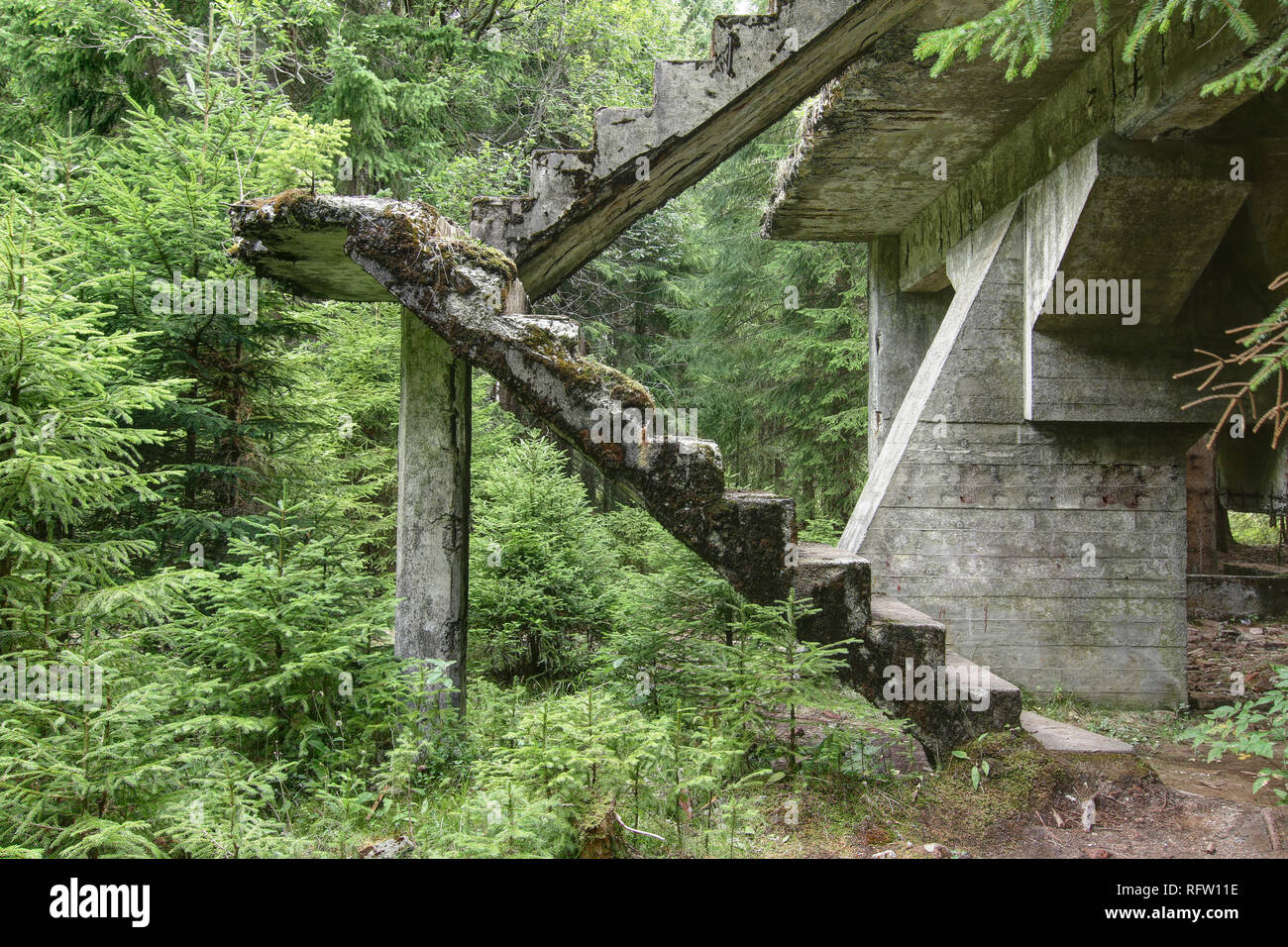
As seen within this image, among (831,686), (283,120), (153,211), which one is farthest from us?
(283,120)

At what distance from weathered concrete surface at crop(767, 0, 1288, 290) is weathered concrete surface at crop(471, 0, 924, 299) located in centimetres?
60

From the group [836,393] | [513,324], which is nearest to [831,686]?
[513,324]

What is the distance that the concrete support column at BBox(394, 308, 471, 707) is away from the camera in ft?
18.8

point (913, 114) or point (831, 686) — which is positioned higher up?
point (913, 114)

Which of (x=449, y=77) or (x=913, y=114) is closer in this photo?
(x=913, y=114)

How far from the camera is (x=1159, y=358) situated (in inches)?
297

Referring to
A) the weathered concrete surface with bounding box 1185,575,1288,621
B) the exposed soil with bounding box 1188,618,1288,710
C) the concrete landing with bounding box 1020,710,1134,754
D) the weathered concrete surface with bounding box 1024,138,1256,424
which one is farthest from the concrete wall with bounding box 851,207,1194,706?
the weathered concrete surface with bounding box 1185,575,1288,621

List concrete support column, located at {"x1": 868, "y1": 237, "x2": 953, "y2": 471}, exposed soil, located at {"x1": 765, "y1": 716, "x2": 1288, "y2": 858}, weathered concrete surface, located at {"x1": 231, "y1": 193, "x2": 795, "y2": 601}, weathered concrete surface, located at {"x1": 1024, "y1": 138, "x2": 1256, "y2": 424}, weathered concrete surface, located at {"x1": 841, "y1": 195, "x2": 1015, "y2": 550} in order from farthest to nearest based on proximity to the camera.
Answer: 1. concrete support column, located at {"x1": 868, "y1": 237, "x2": 953, "y2": 471}
2. weathered concrete surface, located at {"x1": 841, "y1": 195, "x2": 1015, "y2": 550}
3. weathered concrete surface, located at {"x1": 1024, "y1": 138, "x2": 1256, "y2": 424}
4. weathered concrete surface, located at {"x1": 231, "y1": 193, "x2": 795, "y2": 601}
5. exposed soil, located at {"x1": 765, "y1": 716, "x2": 1288, "y2": 858}

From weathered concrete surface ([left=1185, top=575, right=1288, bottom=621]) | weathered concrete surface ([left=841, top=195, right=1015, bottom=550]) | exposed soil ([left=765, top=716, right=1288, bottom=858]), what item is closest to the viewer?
exposed soil ([left=765, top=716, right=1288, bottom=858])

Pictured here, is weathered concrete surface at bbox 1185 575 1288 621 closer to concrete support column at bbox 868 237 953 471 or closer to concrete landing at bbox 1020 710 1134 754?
concrete support column at bbox 868 237 953 471
